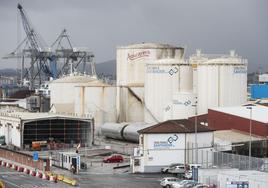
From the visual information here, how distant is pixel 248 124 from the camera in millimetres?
43969

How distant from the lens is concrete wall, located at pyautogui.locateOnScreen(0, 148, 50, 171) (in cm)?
3900

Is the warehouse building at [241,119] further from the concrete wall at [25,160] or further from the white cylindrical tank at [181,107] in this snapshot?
the concrete wall at [25,160]

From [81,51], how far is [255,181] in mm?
98335

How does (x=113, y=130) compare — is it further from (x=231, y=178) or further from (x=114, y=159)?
(x=231, y=178)

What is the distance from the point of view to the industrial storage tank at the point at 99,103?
6072 cm

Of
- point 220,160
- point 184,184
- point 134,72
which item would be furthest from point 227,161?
point 134,72

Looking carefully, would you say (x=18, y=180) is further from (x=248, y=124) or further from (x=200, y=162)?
(x=248, y=124)

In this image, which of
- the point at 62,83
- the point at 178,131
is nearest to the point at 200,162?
the point at 178,131

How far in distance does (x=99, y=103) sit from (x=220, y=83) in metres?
12.6

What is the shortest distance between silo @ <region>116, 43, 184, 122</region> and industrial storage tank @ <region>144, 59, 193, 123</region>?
4.06m

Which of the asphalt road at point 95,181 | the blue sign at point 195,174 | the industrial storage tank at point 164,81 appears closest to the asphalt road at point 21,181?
the asphalt road at point 95,181

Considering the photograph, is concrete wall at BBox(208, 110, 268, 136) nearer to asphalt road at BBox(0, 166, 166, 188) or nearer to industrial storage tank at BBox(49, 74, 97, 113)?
asphalt road at BBox(0, 166, 166, 188)

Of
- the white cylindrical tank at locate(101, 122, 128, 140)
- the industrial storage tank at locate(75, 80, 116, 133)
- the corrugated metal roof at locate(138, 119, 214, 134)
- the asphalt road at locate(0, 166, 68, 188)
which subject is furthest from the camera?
the industrial storage tank at locate(75, 80, 116, 133)

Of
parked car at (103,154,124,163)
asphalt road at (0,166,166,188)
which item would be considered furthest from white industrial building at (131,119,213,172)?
parked car at (103,154,124,163)
